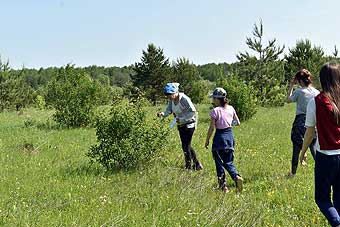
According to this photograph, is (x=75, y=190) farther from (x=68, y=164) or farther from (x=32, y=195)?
(x=68, y=164)

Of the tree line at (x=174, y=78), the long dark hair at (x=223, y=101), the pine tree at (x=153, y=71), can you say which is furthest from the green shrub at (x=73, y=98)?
the pine tree at (x=153, y=71)

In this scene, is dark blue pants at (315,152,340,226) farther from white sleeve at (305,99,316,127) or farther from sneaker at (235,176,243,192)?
sneaker at (235,176,243,192)

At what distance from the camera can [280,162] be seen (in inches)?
388

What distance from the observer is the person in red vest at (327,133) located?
479 cm

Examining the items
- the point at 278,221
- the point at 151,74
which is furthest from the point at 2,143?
the point at 151,74

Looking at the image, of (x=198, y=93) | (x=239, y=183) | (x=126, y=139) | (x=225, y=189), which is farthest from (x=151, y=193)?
(x=198, y=93)

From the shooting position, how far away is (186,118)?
9125 millimetres

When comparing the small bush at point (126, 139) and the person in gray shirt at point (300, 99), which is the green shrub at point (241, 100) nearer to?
the small bush at point (126, 139)

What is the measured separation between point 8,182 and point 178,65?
43.9 m

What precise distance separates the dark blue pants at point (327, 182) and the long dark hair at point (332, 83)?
1.50 feet

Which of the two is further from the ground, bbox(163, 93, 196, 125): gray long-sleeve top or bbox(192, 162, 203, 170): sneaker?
bbox(163, 93, 196, 125): gray long-sleeve top

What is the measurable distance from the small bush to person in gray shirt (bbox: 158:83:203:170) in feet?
1.53

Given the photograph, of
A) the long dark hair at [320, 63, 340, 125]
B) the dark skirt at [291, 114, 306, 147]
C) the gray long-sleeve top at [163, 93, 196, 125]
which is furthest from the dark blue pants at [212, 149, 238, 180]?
the long dark hair at [320, 63, 340, 125]

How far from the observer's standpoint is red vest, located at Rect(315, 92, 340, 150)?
4790 millimetres
